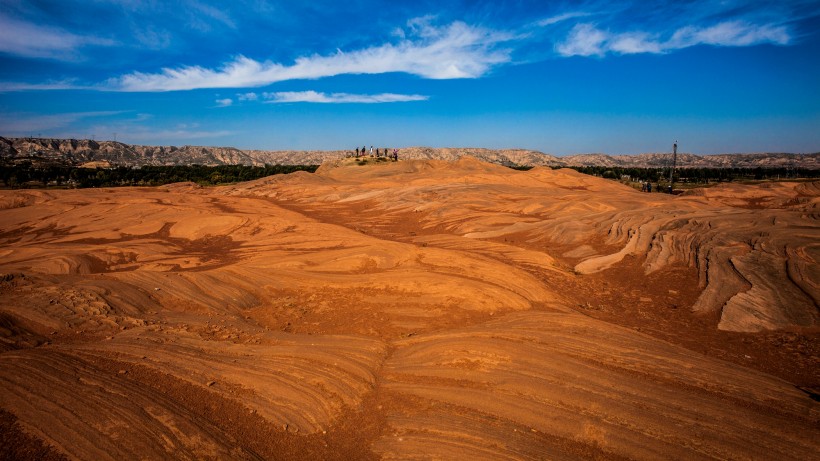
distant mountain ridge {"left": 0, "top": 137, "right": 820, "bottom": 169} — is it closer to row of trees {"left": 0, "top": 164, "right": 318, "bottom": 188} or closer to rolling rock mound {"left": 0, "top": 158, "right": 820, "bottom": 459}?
row of trees {"left": 0, "top": 164, "right": 318, "bottom": 188}

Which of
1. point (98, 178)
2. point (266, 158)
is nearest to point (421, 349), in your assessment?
point (98, 178)

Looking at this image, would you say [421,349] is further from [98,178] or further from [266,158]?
[266,158]

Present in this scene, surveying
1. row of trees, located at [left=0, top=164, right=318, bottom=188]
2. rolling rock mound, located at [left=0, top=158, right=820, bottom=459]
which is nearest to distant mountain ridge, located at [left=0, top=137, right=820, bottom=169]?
row of trees, located at [left=0, top=164, right=318, bottom=188]

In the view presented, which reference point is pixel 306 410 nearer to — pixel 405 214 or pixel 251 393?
pixel 251 393

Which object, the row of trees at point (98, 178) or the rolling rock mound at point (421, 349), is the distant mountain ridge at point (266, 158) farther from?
the rolling rock mound at point (421, 349)

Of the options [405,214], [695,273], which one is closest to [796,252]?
[695,273]
